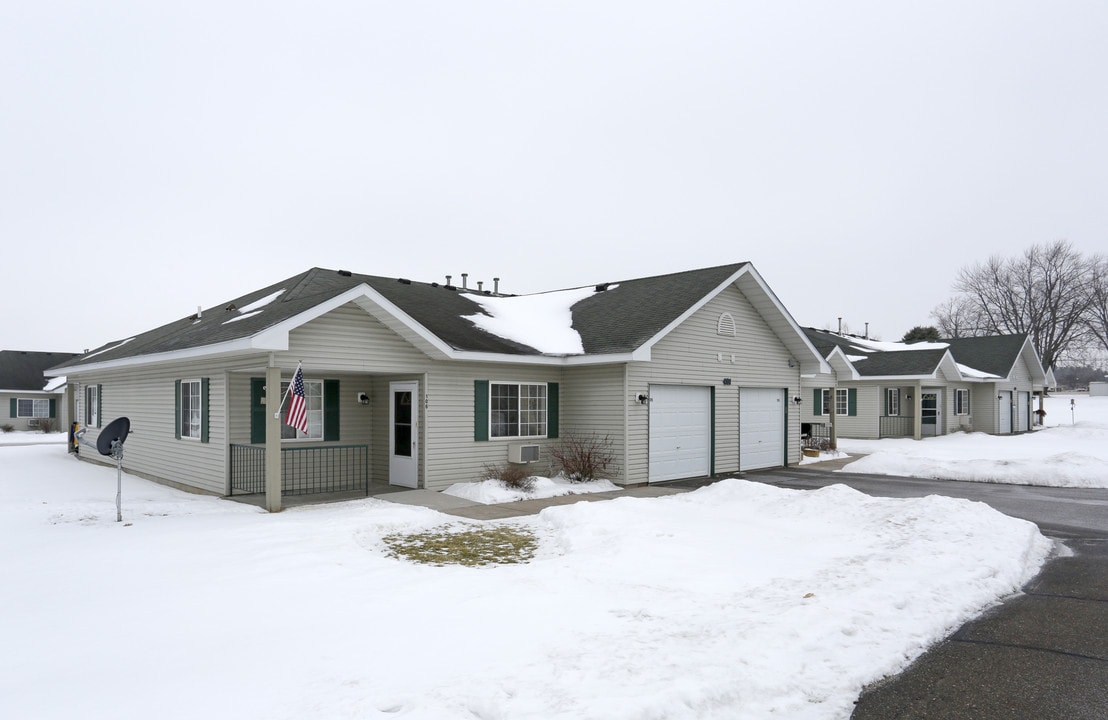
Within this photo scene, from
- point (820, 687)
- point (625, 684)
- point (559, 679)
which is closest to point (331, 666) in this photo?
point (559, 679)

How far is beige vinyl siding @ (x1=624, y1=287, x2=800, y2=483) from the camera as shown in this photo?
50.1 ft

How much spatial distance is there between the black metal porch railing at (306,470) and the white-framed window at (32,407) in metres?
35.2

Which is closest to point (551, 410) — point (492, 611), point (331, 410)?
point (331, 410)

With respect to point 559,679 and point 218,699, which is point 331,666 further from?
point 559,679

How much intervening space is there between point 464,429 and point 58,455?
55.4ft

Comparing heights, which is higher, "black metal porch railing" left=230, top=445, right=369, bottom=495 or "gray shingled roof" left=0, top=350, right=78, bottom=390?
"gray shingled roof" left=0, top=350, right=78, bottom=390

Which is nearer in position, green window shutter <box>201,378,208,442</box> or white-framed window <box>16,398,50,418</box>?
green window shutter <box>201,378,208,442</box>

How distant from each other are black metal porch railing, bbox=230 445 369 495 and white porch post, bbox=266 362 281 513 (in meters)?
1.23

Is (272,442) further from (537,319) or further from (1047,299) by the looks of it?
(1047,299)

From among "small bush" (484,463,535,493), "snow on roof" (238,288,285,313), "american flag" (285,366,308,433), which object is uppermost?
"snow on roof" (238,288,285,313)

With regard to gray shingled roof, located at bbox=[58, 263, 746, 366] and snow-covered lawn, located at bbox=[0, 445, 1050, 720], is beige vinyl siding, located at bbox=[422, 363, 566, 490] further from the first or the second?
snow-covered lawn, located at bbox=[0, 445, 1050, 720]

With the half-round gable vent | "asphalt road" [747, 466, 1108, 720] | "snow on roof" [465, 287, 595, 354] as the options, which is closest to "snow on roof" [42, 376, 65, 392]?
"snow on roof" [465, 287, 595, 354]

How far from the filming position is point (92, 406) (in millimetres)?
20312

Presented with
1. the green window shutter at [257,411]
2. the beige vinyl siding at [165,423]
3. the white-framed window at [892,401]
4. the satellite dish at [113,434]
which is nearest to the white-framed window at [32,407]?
the beige vinyl siding at [165,423]
